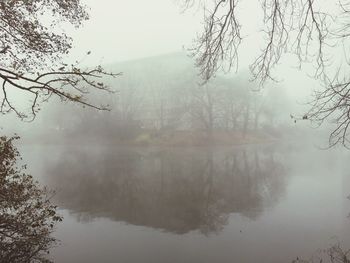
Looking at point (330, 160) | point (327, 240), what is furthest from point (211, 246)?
point (330, 160)

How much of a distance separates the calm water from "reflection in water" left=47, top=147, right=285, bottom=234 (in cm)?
5

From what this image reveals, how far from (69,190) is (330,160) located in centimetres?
2573

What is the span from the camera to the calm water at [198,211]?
1209 centimetres

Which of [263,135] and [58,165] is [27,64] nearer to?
[58,165]

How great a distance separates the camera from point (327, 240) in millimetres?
12688

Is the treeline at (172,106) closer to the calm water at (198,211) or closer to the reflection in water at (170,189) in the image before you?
the reflection in water at (170,189)

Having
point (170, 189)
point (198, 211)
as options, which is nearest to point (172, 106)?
point (170, 189)

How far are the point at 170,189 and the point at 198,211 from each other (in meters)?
5.22

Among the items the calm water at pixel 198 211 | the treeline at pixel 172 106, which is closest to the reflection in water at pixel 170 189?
the calm water at pixel 198 211

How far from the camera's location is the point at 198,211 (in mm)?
17359

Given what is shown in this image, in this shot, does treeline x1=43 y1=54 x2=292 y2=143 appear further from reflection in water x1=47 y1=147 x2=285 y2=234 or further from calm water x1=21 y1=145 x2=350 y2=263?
calm water x1=21 y1=145 x2=350 y2=263

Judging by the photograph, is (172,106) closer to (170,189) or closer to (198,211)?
(170,189)

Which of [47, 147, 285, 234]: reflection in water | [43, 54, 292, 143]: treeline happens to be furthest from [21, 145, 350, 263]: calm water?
[43, 54, 292, 143]: treeline

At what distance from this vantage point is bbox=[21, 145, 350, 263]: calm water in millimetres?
12094
